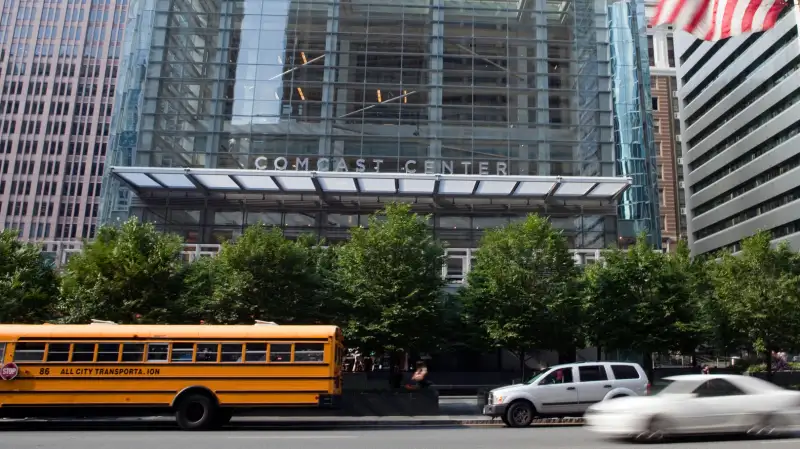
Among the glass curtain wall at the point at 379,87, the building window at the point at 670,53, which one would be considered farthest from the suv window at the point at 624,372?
the building window at the point at 670,53

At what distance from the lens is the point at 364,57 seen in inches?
1507

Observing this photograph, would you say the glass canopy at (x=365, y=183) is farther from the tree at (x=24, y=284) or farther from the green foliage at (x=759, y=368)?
the green foliage at (x=759, y=368)

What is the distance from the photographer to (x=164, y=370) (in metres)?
14.8

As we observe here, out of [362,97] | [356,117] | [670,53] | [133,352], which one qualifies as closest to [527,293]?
[133,352]

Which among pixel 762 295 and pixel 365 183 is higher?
pixel 365 183

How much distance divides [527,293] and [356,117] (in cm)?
1782

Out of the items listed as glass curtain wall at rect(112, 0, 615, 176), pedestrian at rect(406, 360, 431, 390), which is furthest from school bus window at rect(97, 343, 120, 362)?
glass curtain wall at rect(112, 0, 615, 176)

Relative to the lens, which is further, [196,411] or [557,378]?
[557,378]

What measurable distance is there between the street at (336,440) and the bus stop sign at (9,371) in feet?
3.98

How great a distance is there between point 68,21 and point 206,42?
85791 mm

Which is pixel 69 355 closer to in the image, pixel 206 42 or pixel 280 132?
pixel 280 132

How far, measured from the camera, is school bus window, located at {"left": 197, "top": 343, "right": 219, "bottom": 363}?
1493 centimetres

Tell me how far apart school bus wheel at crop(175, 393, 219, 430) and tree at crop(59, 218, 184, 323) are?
616 cm

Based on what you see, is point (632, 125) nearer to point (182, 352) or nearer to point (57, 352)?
point (182, 352)
